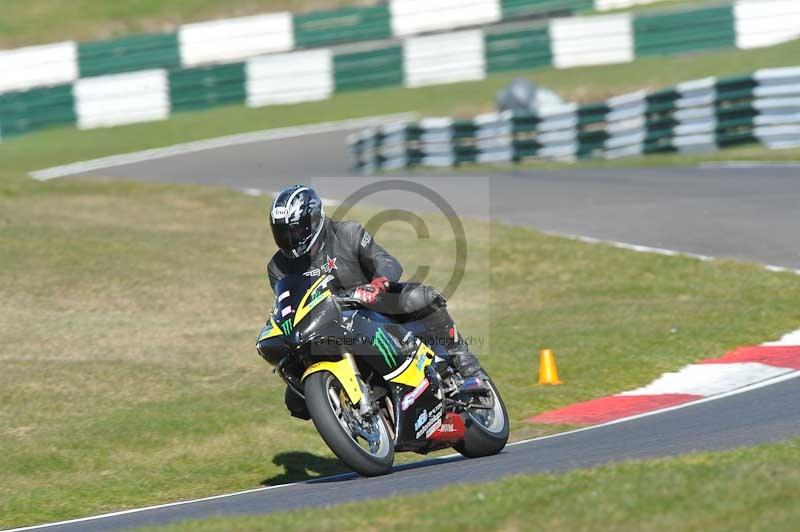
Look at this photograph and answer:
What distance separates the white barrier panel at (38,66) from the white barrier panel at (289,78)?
441cm

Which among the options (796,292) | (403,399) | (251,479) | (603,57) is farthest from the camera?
(603,57)

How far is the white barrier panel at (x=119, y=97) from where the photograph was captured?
29.8 meters

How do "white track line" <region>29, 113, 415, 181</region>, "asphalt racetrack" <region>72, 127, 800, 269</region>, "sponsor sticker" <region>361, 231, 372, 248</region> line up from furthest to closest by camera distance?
"white track line" <region>29, 113, 415, 181</region>
"asphalt racetrack" <region>72, 127, 800, 269</region>
"sponsor sticker" <region>361, 231, 372, 248</region>

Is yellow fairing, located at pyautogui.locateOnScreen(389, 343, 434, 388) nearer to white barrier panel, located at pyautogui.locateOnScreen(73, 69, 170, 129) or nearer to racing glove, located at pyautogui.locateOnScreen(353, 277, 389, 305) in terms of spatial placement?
racing glove, located at pyautogui.locateOnScreen(353, 277, 389, 305)

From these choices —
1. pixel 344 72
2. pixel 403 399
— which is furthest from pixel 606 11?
pixel 403 399

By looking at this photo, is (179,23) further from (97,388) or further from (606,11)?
(97,388)

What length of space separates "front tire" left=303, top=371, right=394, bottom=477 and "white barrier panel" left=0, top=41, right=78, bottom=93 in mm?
25008

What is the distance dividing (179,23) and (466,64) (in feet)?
32.3

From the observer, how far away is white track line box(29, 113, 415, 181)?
88.2 ft

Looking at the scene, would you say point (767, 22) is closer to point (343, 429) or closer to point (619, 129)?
point (619, 129)

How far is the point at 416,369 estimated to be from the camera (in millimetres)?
7773

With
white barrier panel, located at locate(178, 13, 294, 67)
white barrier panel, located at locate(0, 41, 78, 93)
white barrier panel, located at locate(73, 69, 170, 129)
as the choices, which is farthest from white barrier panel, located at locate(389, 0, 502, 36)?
white barrier panel, located at locate(0, 41, 78, 93)

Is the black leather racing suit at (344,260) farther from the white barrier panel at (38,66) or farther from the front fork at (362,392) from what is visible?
the white barrier panel at (38,66)

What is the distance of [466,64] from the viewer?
31.2m
